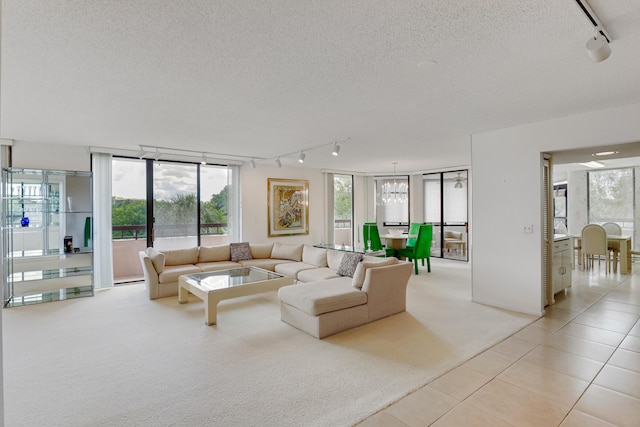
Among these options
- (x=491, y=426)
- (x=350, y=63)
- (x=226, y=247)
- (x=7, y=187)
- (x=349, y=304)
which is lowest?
(x=491, y=426)

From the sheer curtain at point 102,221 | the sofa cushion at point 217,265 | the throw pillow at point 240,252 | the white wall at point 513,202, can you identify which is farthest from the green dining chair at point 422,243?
the sheer curtain at point 102,221

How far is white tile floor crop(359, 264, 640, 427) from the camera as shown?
2244 mm

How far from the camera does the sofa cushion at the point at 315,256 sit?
5840mm

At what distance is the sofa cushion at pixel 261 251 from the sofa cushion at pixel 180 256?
41.9 inches

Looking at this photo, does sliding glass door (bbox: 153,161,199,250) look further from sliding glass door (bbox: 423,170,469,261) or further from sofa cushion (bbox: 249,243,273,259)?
sliding glass door (bbox: 423,170,469,261)

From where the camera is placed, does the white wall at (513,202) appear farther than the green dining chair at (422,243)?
No

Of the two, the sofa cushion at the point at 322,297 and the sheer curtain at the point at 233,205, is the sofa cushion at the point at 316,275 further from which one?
the sheer curtain at the point at 233,205

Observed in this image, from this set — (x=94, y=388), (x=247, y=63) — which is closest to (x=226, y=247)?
(x=94, y=388)

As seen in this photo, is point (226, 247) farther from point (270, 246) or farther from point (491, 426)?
point (491, 426)

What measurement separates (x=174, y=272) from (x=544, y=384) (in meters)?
4.88

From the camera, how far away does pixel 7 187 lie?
495 cm

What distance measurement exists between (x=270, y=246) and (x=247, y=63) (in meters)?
4.66

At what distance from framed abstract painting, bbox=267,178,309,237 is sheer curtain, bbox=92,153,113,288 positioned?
10.6 feet

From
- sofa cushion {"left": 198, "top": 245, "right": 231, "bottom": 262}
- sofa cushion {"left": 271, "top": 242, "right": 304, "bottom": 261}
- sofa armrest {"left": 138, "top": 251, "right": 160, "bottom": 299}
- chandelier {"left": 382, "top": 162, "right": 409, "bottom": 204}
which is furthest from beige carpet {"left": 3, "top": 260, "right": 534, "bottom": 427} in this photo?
chandelier {"left": 382, "top": 162, "right": 409, "bottom": 204}
